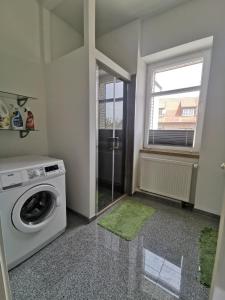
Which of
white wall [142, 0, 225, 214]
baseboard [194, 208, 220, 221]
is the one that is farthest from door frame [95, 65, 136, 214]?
baseboard [194, 208, 220, 221]

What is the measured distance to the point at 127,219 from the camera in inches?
79.3

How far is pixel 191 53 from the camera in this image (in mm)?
2195

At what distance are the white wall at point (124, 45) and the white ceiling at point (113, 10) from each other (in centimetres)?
10

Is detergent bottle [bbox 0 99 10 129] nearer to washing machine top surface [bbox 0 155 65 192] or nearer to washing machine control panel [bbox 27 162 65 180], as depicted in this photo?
washing machine top surface [bbox 0 155 65 192]

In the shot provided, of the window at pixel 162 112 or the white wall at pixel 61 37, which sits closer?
the white wall at pixel 61 37

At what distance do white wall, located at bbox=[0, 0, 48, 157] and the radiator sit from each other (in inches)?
68.9

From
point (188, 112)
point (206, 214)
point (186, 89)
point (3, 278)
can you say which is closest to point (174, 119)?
point (188, 112)

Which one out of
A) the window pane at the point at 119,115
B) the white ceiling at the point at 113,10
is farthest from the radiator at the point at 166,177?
the white ceiling at the point at 113,10

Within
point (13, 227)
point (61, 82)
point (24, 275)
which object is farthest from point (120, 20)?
point (24, 275)

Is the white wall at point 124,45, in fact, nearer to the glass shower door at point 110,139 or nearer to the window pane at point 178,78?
the glass shower door at point 110,139

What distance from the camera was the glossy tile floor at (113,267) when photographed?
3.68 ft

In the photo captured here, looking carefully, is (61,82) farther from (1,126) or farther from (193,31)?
(193,31)

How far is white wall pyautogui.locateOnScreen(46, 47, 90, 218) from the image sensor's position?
175cm

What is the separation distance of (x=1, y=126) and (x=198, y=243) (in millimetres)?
2511
